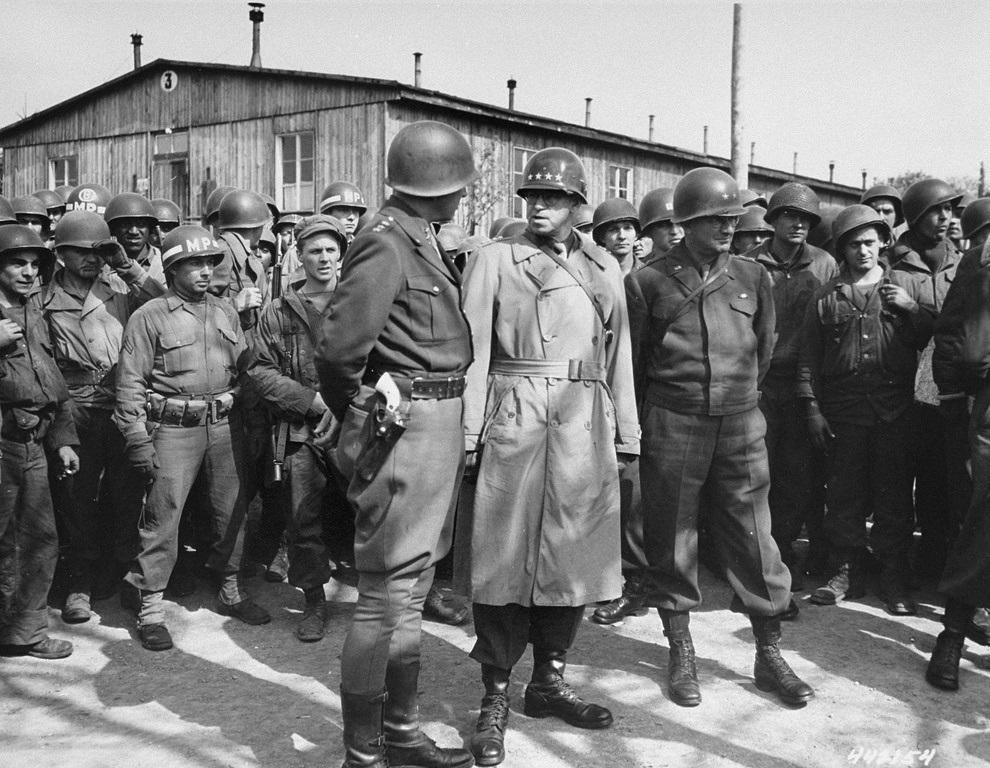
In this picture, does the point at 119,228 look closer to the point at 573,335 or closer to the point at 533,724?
the point at 573,335

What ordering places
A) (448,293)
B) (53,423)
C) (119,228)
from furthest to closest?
(119,228) < (53,423) < (448,293)

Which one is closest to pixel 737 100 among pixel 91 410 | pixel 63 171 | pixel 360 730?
pixel 91 410

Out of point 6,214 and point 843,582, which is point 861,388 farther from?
point 6,214

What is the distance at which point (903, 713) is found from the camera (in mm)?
Result: 4055

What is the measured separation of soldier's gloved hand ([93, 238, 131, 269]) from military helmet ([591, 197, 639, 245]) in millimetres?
3396

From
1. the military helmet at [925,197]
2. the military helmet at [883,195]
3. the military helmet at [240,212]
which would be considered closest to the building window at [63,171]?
the military helmet at [240,212]

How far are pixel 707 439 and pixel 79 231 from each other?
3939 mm

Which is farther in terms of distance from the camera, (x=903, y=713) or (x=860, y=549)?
(x=860, y=549)

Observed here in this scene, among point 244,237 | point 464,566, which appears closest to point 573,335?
point 464,566

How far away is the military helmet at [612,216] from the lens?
22.6 feet

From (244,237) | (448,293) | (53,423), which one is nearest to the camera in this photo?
(448,293)

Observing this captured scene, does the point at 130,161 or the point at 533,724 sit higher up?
the point at 130,161

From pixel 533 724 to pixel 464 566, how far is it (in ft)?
2.46

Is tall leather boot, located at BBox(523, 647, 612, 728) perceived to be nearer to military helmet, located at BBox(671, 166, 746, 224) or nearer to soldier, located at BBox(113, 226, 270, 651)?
soldier, located at BBox(113, 226, 270, 651)
